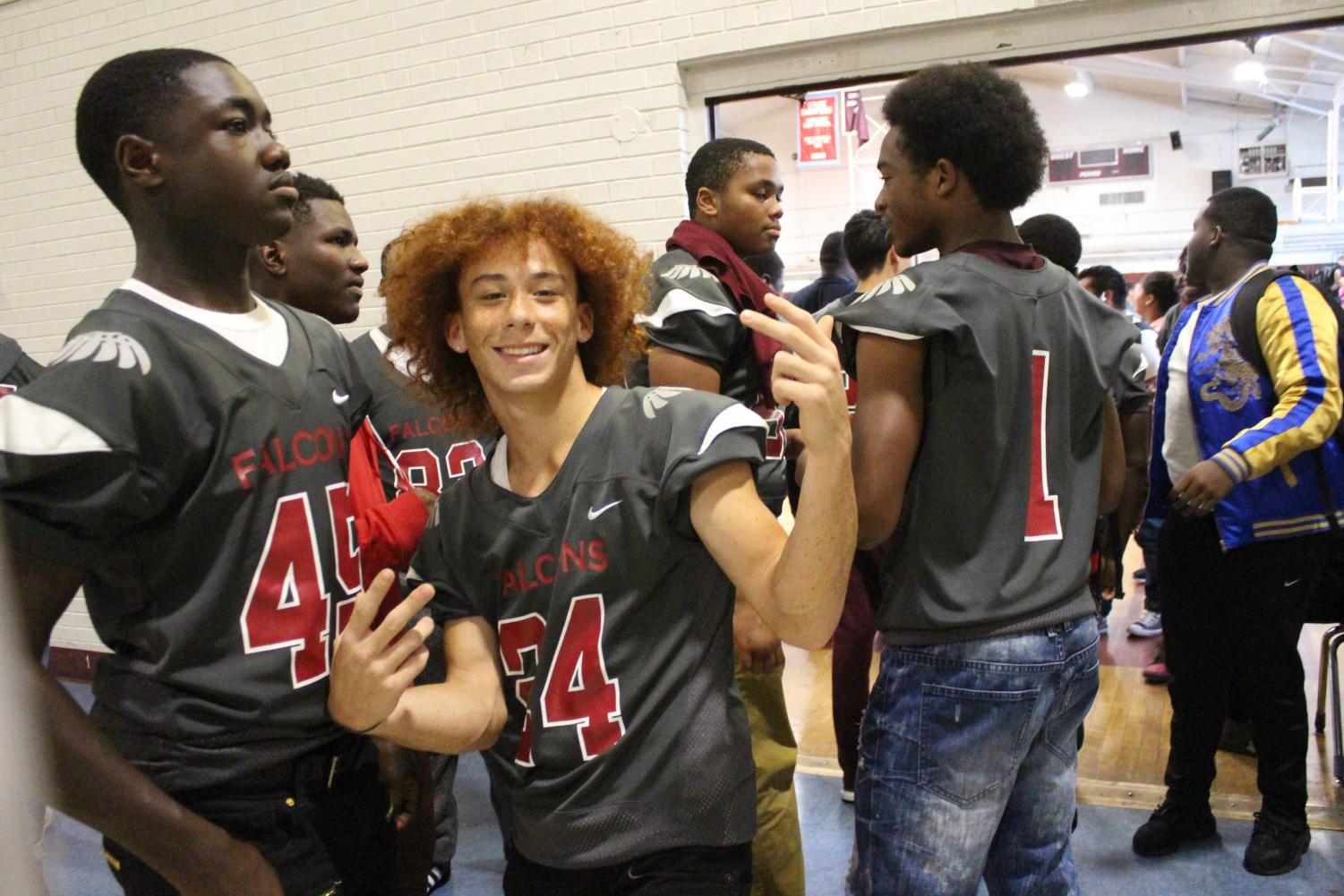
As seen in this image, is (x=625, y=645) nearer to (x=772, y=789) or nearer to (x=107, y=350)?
(x=107, y=350)

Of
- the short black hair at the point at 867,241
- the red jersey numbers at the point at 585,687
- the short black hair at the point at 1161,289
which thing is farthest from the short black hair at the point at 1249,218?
the short black hair at the point at 1161,289

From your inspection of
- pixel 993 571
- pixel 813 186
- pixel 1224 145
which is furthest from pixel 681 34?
pixel 1224 145

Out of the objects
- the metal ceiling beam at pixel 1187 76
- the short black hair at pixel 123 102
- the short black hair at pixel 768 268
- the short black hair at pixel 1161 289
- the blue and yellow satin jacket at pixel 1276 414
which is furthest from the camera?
the metal ceiling beam at pixel 1187 76

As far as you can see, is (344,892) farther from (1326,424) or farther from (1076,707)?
(1326,424)

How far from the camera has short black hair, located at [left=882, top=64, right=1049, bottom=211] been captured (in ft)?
5.32

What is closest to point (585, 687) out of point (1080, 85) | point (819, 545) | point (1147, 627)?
point (819, 545)

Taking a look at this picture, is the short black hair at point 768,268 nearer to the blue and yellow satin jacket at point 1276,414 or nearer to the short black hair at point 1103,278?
the short black hair at point 1103,278

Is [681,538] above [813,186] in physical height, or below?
below

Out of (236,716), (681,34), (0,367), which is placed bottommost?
(236,716)

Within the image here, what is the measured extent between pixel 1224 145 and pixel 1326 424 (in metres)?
14.3

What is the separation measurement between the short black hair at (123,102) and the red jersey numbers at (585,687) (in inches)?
35.8

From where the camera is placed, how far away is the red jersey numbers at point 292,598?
4.34 feet

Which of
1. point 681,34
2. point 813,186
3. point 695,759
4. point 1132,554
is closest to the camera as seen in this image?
point 695,759

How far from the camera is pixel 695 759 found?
4.37ft
